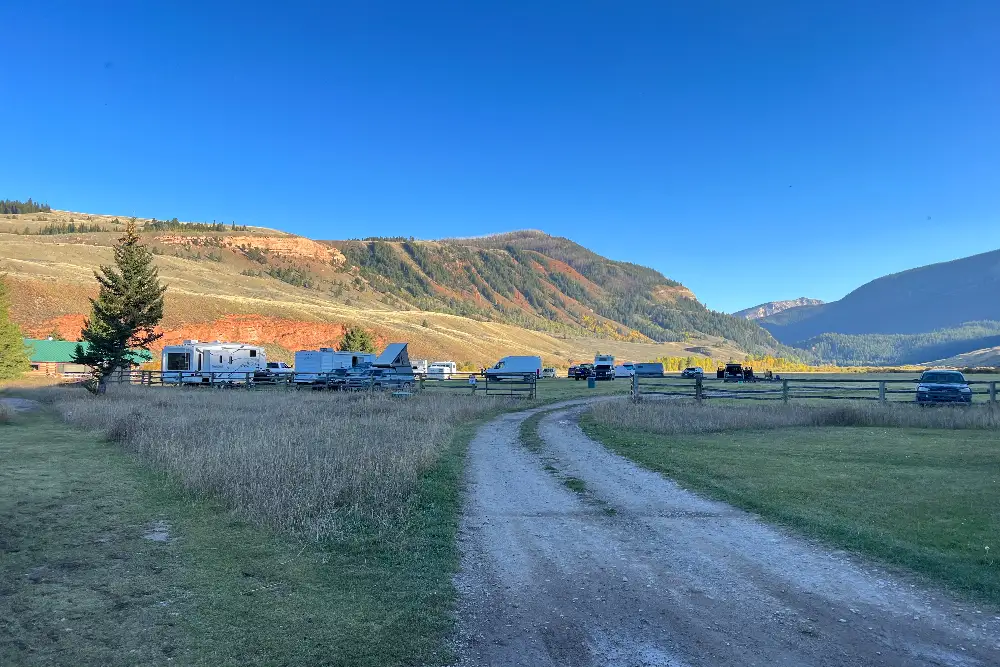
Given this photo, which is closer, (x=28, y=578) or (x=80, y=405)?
(x=28, y=578)

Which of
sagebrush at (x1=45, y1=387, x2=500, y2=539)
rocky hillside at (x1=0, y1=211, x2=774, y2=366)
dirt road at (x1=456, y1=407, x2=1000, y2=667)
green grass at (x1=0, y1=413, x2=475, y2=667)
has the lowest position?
dirt road at (x1=456, y1=407, x2=1000, y2=667)

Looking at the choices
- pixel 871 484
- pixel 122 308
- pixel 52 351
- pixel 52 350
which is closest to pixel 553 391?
pixel 122 308

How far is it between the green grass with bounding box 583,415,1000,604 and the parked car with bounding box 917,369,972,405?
8342 mm

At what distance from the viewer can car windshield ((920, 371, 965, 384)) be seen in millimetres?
25781

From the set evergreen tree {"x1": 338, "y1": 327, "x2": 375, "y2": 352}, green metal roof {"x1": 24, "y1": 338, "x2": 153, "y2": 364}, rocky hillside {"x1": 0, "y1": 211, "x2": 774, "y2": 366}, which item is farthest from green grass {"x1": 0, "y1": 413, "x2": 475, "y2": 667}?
rocky hillside {"x1": 0, "y1": 211, "x2": 774, "y2": 366}

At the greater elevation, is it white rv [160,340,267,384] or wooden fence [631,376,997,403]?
white rv [160,340,267,384]

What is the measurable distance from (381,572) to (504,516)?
8.72 feet

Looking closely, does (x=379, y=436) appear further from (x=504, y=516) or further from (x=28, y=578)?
(x=28, y=578)

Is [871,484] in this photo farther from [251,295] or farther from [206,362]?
[251,295]

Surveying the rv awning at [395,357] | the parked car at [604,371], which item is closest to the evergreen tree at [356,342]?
the rv awning at [395,357]

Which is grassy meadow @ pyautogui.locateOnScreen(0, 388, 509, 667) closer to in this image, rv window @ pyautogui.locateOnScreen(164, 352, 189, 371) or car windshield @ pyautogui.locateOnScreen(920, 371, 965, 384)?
car windshield @ pyautogui.locateOnScreen(920, 371, 965, 384)

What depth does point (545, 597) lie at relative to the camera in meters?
5.37

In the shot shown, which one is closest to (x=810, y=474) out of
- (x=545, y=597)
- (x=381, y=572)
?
(x=545, y=597)

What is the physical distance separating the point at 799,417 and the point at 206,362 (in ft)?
129
